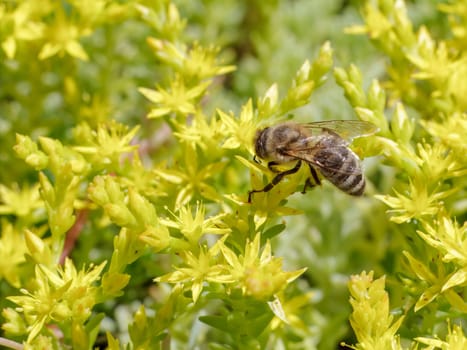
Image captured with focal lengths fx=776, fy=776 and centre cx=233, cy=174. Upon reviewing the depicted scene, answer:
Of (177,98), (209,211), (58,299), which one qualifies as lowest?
(209,211)

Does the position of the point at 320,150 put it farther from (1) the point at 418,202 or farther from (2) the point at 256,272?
(2) the point at 256,272

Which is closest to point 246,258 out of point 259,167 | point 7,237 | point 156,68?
point 259,167

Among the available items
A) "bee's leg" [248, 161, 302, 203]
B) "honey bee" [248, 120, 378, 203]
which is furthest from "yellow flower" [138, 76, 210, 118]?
"bee's leg" [248, 161, 302, 203]

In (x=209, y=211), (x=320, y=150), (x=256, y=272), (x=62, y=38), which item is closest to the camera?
(x=256, y=272)

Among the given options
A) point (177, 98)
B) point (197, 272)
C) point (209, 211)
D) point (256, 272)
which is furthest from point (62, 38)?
point (256, 272)

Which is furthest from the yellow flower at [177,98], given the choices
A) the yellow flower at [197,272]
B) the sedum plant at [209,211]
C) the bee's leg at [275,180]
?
the yellow flower at [197,272]

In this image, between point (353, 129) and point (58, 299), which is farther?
point (353, 129)
